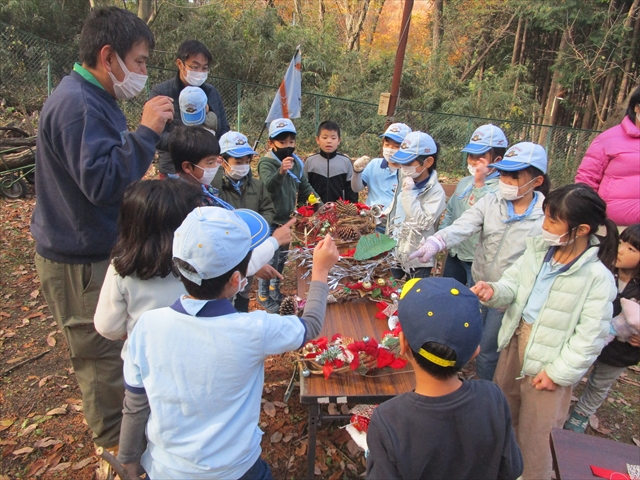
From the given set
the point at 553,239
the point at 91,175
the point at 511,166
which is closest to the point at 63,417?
the point at 91,175

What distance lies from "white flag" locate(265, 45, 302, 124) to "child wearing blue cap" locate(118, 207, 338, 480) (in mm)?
3855

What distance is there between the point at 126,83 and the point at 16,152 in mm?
6814

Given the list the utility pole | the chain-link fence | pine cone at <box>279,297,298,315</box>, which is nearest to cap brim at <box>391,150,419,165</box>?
pine cone at <box>279,297,298,315</box>

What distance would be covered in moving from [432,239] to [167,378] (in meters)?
1.96

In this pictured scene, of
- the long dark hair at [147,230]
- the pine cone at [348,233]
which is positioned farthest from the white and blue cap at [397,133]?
the long dark hair at [147,230]

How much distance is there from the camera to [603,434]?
3.40 meters

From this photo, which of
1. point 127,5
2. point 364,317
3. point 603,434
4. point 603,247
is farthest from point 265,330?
point 127,5

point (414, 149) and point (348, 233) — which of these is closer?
point (414, 149)

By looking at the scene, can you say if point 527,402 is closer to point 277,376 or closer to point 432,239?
point 432,239

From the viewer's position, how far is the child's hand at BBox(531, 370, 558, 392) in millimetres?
2264

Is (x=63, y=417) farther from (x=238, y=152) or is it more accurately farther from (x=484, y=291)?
(x=484, y=291)

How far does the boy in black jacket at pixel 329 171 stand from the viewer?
473cm

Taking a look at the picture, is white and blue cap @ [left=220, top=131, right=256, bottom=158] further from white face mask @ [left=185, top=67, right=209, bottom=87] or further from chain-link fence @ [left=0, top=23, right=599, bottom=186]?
chain-link fence @ [left=0, top=23, right=599, bottom=186]

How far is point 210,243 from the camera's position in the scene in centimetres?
143
